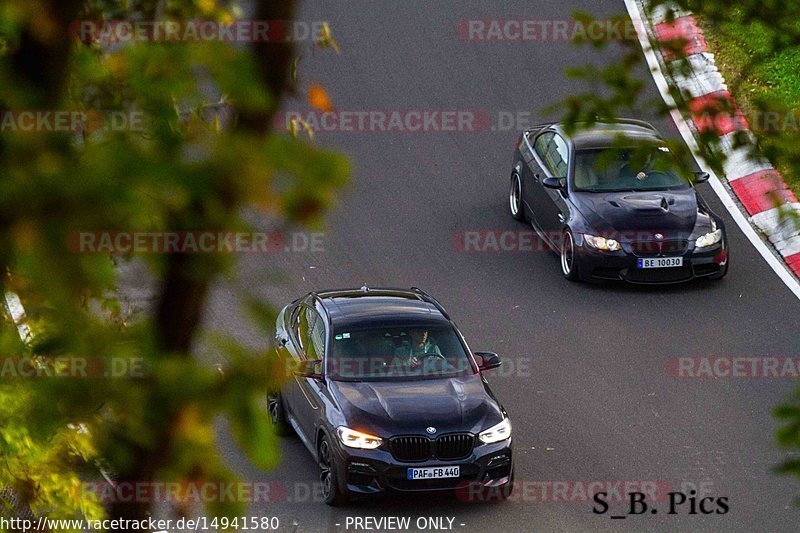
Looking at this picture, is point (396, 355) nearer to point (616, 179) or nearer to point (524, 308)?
point (524, 308)

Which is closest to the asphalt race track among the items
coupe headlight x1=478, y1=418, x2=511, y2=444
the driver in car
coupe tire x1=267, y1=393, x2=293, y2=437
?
coupe tire x1=267, y1=393, x2=293, y2=437

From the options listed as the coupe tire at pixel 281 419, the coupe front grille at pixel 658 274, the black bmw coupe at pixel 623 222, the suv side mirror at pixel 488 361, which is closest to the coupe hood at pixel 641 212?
the black bmw coupe at pixel 623 222

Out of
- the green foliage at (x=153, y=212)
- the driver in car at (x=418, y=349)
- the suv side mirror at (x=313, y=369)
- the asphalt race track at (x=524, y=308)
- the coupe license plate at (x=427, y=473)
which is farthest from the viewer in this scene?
the driver in car at (x=418, y=349)

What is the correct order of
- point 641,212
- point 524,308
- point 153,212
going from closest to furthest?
point 153,212 < point 524,308 < point 641,212

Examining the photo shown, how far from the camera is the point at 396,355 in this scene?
38.4ft

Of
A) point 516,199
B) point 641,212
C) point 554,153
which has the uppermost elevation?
point 554,153

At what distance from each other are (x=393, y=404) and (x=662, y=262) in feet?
18.9

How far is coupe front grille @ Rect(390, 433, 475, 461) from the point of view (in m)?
10.8

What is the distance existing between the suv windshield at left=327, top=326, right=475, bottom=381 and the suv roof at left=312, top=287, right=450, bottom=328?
113mm

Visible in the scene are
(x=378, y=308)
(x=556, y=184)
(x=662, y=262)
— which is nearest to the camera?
(x=378, y=308)

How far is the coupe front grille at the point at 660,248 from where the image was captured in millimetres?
15633

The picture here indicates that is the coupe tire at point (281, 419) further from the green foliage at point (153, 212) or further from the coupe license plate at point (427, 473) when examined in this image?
the green foliage at point (153, 212)

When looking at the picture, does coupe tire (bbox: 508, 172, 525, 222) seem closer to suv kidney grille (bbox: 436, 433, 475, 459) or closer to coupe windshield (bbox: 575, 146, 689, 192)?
coupe windshield (bbox: 575, 146, 689, 192)

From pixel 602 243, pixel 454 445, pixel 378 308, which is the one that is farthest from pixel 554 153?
pixel 454 445
